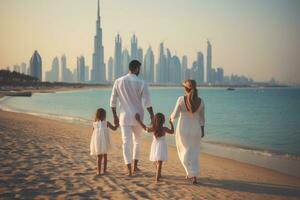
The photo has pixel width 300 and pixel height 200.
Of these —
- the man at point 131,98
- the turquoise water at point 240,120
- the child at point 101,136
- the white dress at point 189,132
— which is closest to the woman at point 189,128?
the white dress at point 189,132

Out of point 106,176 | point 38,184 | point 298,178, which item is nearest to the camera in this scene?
point 38,184

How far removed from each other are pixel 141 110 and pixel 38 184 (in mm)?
2228

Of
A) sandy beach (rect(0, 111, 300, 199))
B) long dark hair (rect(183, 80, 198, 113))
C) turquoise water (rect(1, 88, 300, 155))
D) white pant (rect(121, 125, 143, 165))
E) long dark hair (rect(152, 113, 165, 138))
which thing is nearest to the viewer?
sandy beach (rect(0, 111, 300, 199))

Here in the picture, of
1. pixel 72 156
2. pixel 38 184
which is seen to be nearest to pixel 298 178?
pixel 72 156

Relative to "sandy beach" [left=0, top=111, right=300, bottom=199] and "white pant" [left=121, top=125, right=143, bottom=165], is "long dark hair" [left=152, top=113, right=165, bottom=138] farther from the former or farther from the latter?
"sandy beach" [left=0, top=111, right=300, bottom=199]

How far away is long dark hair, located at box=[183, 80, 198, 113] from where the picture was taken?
620 centimetres

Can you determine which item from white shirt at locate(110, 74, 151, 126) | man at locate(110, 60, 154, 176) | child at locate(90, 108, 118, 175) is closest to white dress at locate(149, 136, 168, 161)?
man at locate(110, 60, 154, 176)

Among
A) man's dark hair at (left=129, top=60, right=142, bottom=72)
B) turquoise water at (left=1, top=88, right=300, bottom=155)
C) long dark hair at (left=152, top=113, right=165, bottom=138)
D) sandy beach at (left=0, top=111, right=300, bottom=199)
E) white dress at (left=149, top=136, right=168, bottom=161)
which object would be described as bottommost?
turquoise water at (left=1, top=88, right=300, bottom=155)

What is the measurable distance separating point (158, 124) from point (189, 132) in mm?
591

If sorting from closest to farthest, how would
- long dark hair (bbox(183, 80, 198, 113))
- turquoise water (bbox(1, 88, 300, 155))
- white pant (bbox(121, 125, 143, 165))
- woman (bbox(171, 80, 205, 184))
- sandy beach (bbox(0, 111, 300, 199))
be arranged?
sandy beach (bbox(0, 111, 300, 199)), long dark hair (bbox(183, 80, 198, 113)), woman (bbox(171, 80, 205, 184)), white pant (bbox(121, 125, 143, 165)), turquoise water (bbox(1, 88, 300, 155))

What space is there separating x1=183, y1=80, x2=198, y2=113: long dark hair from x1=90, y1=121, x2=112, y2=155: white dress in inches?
69.9

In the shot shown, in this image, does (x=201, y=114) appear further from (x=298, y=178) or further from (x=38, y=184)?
(x=298, y=178)

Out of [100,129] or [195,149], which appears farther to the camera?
[100,129]

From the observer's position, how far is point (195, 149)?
6457mm
